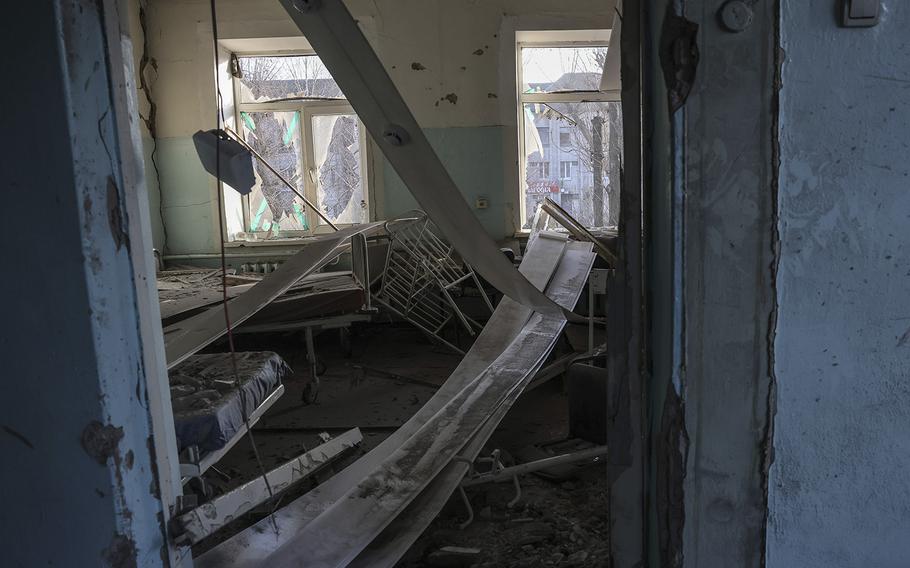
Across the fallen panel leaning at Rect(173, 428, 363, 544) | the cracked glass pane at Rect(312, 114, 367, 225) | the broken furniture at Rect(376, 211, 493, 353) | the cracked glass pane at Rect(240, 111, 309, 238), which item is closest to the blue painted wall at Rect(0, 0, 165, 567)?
the fallen panel leaning at Rect(173, 428, 363, 544)

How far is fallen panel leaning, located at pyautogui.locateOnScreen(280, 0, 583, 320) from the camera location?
3.58 feet

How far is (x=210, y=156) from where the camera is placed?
119 cm

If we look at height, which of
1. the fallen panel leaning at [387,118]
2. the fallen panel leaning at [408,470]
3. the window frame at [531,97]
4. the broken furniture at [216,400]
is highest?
the window frame at [531,97]

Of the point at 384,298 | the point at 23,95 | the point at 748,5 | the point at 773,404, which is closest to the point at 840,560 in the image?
the point at 773,404

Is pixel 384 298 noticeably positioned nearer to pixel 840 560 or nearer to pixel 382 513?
pixel 382 513

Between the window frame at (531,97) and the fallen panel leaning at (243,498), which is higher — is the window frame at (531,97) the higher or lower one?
the higher one

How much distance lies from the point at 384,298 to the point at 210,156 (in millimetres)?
3492

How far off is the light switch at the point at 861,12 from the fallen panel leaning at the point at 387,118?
0.63m

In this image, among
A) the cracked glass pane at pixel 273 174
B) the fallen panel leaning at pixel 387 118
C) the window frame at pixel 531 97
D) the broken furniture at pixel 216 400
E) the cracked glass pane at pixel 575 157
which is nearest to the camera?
the fallen panel leaning at pixel 387 118

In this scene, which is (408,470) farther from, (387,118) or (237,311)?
(387,118)

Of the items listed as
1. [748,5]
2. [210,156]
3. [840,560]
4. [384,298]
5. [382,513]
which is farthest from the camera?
[384,298]

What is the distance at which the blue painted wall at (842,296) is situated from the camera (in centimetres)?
86

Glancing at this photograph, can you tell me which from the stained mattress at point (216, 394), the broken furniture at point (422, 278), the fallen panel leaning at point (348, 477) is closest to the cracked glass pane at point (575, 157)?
the broken furniture at point (422, 278)

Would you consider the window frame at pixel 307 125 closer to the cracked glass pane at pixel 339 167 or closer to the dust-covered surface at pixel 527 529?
the cracked glass pane at pixel 339 167
